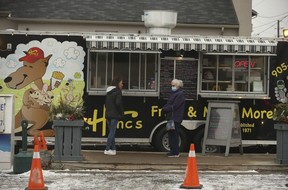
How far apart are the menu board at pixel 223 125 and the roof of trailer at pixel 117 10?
951cm

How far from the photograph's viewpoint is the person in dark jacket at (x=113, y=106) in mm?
13641

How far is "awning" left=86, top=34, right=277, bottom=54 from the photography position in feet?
46.2

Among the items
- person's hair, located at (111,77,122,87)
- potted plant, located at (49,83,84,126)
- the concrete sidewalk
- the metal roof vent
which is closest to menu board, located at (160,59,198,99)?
the metal roof vent

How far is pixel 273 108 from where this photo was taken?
49.0ft

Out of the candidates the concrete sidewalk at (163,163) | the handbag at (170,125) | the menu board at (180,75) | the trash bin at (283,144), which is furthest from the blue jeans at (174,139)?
the trash bin at (283,144)

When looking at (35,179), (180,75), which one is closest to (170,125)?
(180,75)

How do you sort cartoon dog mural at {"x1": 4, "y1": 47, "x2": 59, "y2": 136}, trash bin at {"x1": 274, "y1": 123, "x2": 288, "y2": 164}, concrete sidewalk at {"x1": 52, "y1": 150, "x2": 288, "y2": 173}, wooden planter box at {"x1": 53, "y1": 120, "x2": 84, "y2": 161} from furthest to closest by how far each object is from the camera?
cartoon dog mural at {"x1": 4, "y1": 47, "x2": 59, "y2": 136} < trash bin at {"x1": 274, "y1": 123, "x2": 288, "y2": 164} < wooden planter box at {"x1": 53, "y1": 120, "x2": 84, "y2": 161} < concrete sidewalk at {"x1": 52, "y1": 150, "x2": 288, "y2": 173}

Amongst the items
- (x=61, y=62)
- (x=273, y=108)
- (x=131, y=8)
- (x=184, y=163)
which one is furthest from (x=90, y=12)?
(x=184, y=163)

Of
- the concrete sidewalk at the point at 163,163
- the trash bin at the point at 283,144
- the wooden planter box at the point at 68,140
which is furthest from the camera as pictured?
the trash bin at the point at 283,144

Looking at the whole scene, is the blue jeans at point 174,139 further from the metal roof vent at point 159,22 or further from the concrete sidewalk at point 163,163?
the metal roof vent at point 159,22

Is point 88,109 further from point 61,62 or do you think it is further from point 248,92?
point 248,92

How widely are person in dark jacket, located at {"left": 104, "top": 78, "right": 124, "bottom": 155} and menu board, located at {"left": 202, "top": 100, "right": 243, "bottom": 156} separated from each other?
2176 millimetres

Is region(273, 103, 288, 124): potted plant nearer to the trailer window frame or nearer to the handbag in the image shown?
the trailer window frame

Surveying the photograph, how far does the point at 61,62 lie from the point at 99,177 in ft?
13.7
